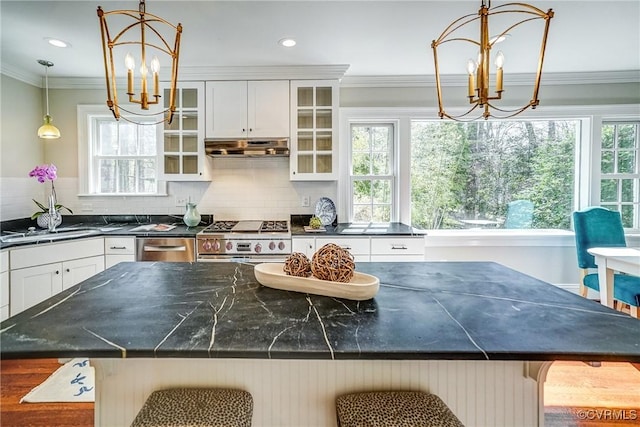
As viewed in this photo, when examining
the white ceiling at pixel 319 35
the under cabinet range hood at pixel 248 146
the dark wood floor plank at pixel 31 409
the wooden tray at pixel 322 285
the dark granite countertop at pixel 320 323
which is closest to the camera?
the dark granite countertop at pixel 320 323

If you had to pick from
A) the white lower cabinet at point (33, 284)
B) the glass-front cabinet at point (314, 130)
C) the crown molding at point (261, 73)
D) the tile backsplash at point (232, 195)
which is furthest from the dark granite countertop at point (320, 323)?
the crown molding at point (261, 73)

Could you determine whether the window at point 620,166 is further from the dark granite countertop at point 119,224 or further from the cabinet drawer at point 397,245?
the dark granite countertop at point 119,224

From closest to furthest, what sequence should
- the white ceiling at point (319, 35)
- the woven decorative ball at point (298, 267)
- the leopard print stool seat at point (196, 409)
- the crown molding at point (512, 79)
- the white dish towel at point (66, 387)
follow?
1. the leopard print stool seat at point (196, 409)
2. the woven decorative ball at point (298, 267)
3. the white dish towel at point (66, 387)
4. the white ceiling at point (319, 35)
5. the crown molding at point (512, 79)

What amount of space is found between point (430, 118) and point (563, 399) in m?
2.81

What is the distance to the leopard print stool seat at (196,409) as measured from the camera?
98 cm

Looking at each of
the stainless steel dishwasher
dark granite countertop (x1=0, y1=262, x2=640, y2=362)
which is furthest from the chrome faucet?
dark granite countertop (x1=0, y1=262, x2=640, y2=362)

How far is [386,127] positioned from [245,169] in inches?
66.8

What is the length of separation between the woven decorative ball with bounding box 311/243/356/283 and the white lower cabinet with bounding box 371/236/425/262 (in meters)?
1.80

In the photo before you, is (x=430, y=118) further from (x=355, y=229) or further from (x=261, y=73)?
(x=261, y=73)

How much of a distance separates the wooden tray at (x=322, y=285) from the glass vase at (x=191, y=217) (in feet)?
7.47

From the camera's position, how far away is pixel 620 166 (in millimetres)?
3795

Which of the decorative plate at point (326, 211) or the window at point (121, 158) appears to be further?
the window at point (121, 158)

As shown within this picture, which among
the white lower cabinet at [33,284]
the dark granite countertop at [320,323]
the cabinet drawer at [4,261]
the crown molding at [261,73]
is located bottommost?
the white lower cabinet at [33,284]

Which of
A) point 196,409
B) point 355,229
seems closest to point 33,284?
point 196,409
